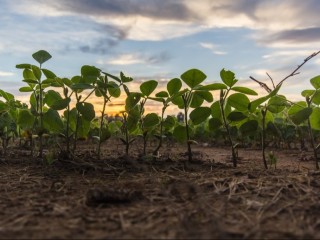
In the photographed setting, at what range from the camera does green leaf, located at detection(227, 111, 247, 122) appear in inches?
143

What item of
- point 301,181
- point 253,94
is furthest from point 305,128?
point 301,181

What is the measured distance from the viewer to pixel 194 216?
1.93m

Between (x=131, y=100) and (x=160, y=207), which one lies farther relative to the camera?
(x=131, y=100)

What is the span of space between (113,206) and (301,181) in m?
1.30

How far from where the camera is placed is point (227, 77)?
11.1ft

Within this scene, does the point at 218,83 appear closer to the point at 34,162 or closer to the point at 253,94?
the point at 253,94

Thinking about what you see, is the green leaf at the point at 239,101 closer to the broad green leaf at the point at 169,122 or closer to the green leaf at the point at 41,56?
the broad green leaf at the point at 169,122

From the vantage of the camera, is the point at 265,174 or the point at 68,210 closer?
the point at 68,210

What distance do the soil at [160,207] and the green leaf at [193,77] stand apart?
77 centimetres

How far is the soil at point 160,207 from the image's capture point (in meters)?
1.76

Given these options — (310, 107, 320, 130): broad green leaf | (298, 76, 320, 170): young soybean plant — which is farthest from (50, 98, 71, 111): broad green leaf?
(310, 107, 320, 130): broad green leaf

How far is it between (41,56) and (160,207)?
2.24m

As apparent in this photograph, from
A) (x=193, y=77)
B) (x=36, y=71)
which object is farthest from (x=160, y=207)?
(x=36, y=71)

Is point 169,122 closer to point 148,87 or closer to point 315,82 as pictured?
point 148,87
